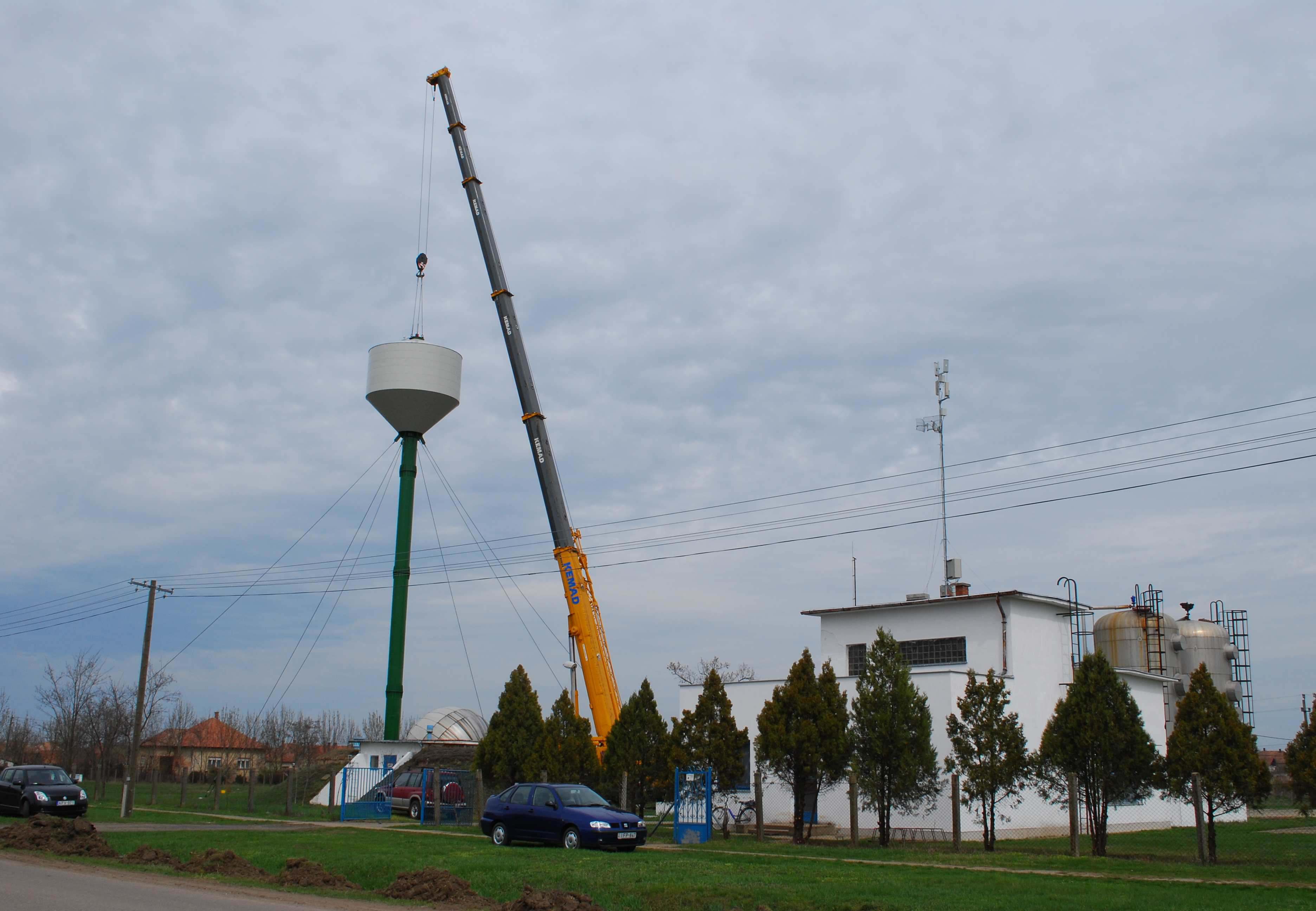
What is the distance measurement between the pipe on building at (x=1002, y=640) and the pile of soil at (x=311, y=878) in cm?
1920

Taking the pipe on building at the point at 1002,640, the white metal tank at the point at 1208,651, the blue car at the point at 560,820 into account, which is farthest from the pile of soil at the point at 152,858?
the white metal tank at the point at 1208,651

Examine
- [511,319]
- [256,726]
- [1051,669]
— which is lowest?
[256,726]

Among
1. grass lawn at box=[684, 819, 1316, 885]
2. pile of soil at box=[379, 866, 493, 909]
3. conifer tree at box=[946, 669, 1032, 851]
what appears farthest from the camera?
conifer tree at box=[946, 669, 1032, 851]

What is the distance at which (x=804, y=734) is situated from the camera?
24.4 meters

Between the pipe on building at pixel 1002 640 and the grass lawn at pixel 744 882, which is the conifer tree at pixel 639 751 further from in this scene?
the pipe on building at pixel 1002 640

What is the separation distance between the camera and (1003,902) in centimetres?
1310

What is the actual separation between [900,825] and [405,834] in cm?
1271

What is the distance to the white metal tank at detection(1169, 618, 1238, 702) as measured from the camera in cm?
3894

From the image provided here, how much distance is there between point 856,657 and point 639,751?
8084 mm

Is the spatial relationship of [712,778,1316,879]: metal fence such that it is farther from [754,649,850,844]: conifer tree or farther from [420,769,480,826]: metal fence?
[420,769,480,826]: metal fence

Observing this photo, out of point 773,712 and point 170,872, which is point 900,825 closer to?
point 773,712

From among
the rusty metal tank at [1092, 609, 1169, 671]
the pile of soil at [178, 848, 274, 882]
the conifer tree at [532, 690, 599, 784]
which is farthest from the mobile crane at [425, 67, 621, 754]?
the rusty metal tank at [1092, 609, 1169, 671]

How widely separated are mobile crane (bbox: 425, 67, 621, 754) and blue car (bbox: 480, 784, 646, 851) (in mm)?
6887

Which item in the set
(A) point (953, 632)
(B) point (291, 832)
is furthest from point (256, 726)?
(A) point (953, 632)
